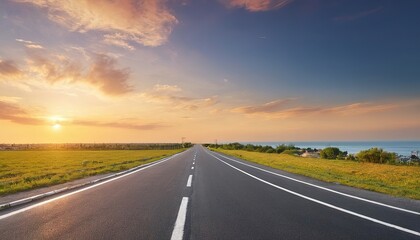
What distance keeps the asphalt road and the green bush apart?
26264 mm

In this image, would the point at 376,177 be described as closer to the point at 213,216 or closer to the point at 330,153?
the point at 213,216

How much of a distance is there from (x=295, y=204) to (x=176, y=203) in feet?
10.9

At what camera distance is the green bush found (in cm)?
3341

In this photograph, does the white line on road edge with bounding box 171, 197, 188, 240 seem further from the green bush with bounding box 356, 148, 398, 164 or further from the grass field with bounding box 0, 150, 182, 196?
the green bush with bounding box 356, 148, 398, 164

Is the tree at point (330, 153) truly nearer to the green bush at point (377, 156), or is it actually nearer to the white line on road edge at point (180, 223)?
the green bush at point (377, 156)

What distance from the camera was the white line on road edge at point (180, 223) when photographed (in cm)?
535

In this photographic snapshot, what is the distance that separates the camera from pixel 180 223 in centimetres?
630

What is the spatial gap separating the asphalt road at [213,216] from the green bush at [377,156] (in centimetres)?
2626

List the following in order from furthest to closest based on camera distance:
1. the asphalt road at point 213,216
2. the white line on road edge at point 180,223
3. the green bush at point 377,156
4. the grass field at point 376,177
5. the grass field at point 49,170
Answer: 1. the green bush at point 377,156
2. the grass field at point 49,170
3. the grass field at point 376,177
4. the asphalt road at point 213,216
5. the white line on road edge at point 180,223

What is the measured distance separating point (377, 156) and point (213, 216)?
33042 millimetres

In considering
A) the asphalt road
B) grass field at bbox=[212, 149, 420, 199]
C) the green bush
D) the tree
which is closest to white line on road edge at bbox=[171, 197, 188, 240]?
the asphalt road

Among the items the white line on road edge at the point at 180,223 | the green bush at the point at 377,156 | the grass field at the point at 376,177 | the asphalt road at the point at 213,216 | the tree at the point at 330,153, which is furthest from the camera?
the tree at the point at 330,153

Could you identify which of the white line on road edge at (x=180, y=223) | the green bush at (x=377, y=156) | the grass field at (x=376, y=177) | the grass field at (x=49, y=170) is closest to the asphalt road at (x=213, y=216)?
the white line on road edge at (x=180, y=223)

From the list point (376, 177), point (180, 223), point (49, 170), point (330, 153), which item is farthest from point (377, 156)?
point (180, 223)
